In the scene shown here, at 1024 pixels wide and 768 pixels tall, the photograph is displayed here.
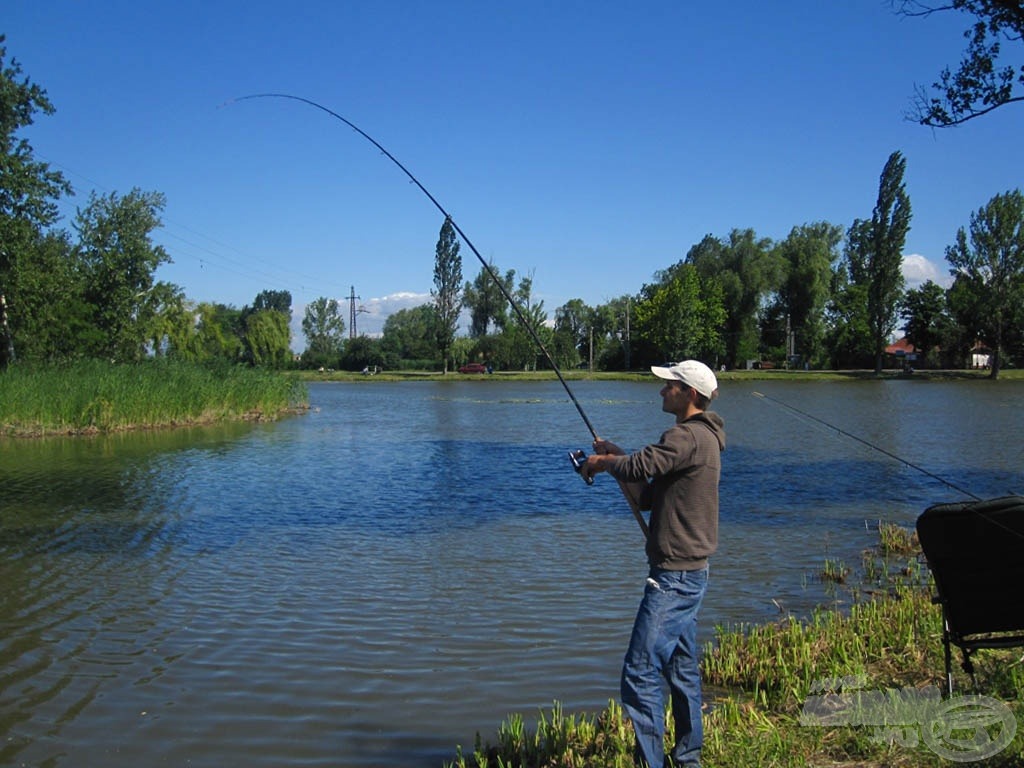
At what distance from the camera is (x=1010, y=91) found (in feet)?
39.0

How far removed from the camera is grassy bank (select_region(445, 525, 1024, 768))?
4.21 meters

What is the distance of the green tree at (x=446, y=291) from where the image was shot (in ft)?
309

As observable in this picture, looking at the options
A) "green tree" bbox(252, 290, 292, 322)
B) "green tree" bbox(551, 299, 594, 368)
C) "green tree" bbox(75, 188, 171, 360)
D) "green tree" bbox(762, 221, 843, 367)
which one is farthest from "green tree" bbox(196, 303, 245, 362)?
"green tree" bbox(252, 290, 292, 322)

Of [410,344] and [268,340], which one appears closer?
[268,340]

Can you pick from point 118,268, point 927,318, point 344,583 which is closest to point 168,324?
point 118,268

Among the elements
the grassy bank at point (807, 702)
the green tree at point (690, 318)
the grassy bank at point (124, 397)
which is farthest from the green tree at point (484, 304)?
the grassy bank at point (807, 702)

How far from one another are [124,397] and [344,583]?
20261mm

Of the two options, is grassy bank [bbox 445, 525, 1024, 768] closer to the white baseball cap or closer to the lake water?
the lake water

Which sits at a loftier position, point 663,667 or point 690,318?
point 690,318

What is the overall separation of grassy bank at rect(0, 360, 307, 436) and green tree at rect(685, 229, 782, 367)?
2329 inches

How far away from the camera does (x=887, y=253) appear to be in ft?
241

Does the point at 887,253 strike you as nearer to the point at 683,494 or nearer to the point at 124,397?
the point at 124,397

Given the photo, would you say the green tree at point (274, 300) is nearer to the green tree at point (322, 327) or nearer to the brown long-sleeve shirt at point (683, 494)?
the green tree at point (322, 327)

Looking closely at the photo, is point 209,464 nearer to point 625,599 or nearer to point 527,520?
point 527,520
